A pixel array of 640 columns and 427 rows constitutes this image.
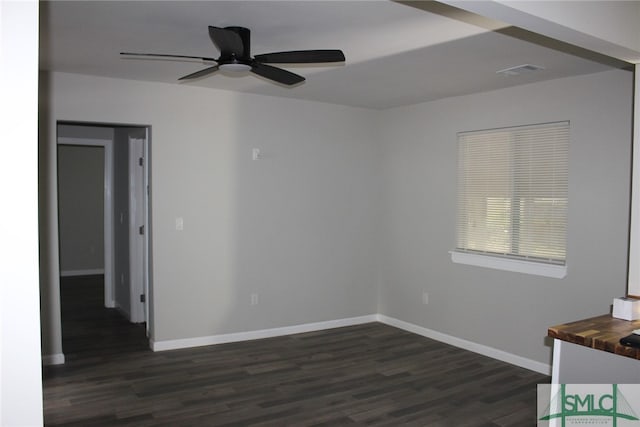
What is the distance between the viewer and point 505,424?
351 cm

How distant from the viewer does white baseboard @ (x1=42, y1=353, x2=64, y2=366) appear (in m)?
4.58

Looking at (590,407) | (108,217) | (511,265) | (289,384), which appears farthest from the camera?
(108,217)

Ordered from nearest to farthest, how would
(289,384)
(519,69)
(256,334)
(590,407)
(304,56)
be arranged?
(590,407) < (304,56) < (519,69) < (289,384) < (256,334)

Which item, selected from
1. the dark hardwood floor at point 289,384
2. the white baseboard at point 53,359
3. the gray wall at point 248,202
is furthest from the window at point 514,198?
the white baseboard at point 53,359

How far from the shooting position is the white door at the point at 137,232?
237 inches

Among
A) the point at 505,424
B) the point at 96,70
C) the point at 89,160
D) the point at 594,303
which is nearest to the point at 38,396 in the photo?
the point at 505,424

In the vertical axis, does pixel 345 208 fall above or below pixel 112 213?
above

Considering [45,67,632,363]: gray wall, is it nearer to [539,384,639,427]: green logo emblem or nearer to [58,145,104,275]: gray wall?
[539,384,639,427]: green logo emblem

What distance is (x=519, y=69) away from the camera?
4043mm

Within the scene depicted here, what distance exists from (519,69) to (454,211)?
5.54 ft

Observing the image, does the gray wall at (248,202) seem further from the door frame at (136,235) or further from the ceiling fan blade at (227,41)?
the ceiling fan blade at (227,41)

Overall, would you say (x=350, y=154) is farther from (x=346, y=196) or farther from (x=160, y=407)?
(x=160, y=407)

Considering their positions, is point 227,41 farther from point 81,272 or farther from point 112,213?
point 81,272

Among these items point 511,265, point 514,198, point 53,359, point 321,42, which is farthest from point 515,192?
point 53,359
